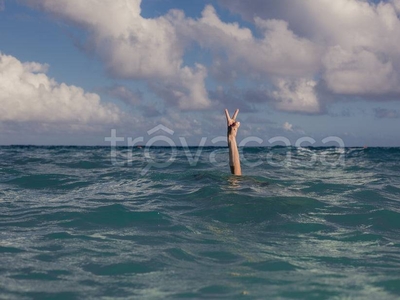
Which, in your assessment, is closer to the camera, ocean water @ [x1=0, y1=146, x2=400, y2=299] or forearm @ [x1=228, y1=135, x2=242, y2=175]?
ocean water @ [x1=0, y1=146, x2=400, y2=299]

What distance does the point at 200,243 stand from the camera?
20.8 ft

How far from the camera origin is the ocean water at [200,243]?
4.56 meters

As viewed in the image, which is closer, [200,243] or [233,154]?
[200,243]

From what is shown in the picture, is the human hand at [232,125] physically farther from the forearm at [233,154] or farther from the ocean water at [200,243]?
the ocean water at [200,243]

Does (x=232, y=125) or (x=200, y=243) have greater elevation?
(x=232, y=125)

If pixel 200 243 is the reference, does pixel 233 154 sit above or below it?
above

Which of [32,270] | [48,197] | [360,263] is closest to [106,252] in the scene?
[32,270]

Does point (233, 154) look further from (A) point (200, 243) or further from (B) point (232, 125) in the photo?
(A) point (200, 243)

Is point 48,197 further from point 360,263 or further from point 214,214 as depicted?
point 360,263

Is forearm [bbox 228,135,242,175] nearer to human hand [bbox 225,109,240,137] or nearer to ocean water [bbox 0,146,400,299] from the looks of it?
human hand [bbox 225,109,240,137]

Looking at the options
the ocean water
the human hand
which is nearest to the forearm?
the human hand

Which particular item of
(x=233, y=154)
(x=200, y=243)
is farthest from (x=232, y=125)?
(x=200, y=243)

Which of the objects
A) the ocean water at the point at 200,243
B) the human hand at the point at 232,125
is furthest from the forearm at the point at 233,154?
the ocean water at the point at 200,243

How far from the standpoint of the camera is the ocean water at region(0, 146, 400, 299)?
4559 mm
